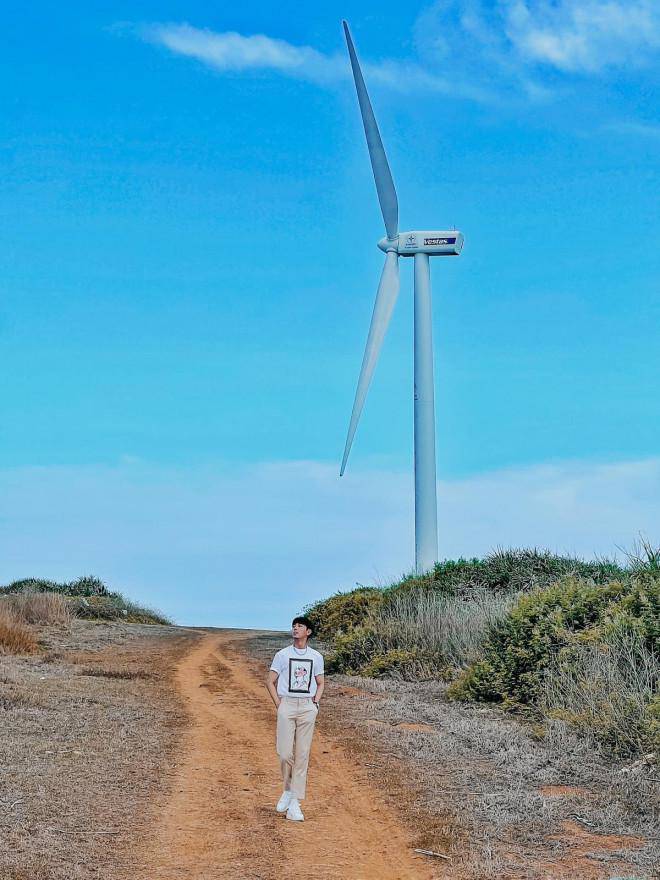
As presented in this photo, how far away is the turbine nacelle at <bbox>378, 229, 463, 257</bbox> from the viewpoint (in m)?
32.8

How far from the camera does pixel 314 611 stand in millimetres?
32312

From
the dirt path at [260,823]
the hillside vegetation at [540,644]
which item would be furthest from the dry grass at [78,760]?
the hillside vegetation at [540,644]

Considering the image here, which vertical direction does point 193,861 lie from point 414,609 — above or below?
below

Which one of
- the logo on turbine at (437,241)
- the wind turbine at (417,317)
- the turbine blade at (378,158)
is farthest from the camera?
the logo on turbine at (437,241)

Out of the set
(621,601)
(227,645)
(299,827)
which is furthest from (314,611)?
(299,827)

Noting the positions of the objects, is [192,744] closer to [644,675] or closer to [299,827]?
[299,827]

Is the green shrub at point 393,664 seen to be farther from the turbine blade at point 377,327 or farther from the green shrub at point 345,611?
the turbine blade at point 377,327

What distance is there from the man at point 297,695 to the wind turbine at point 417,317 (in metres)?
20.4

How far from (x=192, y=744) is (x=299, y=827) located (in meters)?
4.32

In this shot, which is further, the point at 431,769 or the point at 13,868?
the point at 431,769

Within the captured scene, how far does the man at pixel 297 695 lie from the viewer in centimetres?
901

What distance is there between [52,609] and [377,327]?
47.9ft

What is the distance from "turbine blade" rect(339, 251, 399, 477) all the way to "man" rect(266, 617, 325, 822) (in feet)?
67.6

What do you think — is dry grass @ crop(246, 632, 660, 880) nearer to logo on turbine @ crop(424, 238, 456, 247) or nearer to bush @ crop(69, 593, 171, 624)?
logo on turbine @ crop(424, 238, 456, 247)
